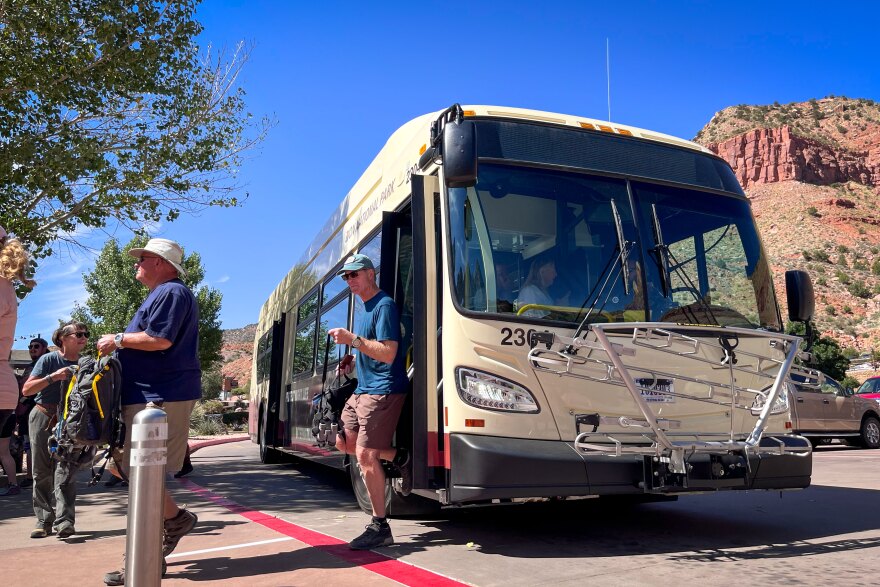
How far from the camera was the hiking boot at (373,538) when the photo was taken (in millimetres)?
5312

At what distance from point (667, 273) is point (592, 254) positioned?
59 centimetres

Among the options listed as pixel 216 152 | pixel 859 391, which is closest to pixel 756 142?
pixel 859 391

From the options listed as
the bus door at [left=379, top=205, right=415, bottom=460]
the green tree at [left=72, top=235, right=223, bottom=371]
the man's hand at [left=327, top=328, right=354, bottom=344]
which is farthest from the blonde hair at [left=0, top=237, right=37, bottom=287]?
the green tree at [left=72, top=235, right=223, bottom=371]

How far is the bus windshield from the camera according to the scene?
5.26 meters

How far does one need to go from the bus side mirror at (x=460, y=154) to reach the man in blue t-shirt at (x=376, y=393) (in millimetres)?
983

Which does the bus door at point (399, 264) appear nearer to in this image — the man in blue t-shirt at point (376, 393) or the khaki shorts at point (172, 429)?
the man in blue t-shirt at point (376, 393)

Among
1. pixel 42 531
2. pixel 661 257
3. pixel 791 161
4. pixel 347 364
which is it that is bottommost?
pixel 42 531

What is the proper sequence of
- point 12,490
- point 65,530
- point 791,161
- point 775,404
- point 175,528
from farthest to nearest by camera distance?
point 791,161
point 12,490
point 65,530
point 775,404
point 175,528

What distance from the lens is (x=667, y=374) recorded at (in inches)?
206

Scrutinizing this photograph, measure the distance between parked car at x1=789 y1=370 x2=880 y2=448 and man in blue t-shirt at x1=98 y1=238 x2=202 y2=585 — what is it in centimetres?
1344

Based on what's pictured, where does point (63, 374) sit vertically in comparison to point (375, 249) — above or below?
below

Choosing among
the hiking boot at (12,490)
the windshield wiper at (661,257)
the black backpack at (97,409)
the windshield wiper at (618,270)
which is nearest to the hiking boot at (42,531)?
the black backpack at (97,409)

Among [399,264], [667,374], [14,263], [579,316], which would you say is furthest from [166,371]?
[667,374]

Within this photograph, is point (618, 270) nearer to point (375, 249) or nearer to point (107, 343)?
point (375, 249)
